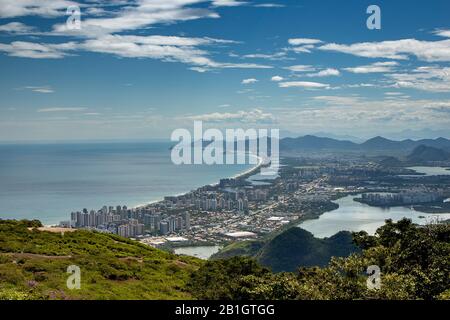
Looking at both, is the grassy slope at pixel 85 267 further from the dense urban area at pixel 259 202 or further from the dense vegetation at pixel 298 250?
the dense urban area at pixel 259 202

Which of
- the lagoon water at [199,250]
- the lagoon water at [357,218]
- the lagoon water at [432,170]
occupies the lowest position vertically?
the lagoon water at [199,250]

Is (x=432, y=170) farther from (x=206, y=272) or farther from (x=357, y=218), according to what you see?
(x=206, y=272)

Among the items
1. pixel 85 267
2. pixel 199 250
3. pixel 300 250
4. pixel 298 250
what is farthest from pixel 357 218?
pixel 85 267

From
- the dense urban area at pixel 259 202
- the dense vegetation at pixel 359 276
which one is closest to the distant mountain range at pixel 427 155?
the dense urban area at pixel 259 202

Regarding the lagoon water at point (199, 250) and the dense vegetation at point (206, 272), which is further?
the lagoon water at point (199, 250)
